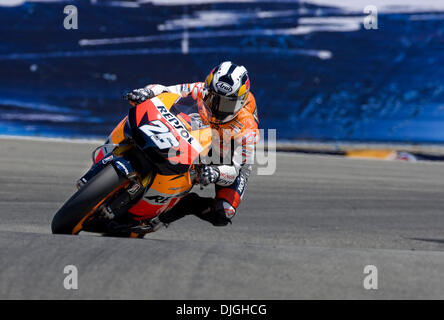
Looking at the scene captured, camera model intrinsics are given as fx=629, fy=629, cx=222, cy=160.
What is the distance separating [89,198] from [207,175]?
2.40ft

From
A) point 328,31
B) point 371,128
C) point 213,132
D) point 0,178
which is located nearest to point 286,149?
point 371,128

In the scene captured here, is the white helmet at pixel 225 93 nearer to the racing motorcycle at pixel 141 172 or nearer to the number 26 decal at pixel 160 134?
the racing motorcycle at pixel 141 172

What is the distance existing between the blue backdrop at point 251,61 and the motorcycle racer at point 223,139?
24.2ft

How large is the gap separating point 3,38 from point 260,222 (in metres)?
8.53

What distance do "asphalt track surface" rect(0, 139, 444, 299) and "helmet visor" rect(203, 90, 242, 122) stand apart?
0.85 m

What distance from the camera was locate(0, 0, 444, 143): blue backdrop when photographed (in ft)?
38.6

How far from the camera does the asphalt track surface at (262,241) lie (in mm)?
2770

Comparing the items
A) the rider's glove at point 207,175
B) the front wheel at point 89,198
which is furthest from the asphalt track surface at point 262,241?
Result: the rider's glove at point 207,175

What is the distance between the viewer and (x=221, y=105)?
13.5 ft

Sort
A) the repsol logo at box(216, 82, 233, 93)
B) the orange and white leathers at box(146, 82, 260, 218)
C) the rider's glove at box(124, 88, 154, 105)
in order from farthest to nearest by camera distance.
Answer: the rider's glove at box(124, 88, 154, 105) → the orange and white leathers at box(146, 82, 260, 218) → the repsol logo at box(216, 82, 233, 93)

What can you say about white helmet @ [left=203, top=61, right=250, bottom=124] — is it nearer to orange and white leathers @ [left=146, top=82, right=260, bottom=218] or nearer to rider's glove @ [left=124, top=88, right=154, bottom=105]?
orange and white leathers @ [left=146, top=82, right=260, bottom=218]

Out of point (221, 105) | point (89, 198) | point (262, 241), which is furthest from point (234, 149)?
point (262, 241)

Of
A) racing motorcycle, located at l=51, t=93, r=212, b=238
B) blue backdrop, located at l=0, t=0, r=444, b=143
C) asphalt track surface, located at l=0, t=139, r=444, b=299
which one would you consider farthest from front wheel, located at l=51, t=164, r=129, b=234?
blue backdrop, located at l=0, t=0, r=444, b=143

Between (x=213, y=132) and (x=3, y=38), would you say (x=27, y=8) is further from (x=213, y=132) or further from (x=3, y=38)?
(x=213, y=132)
